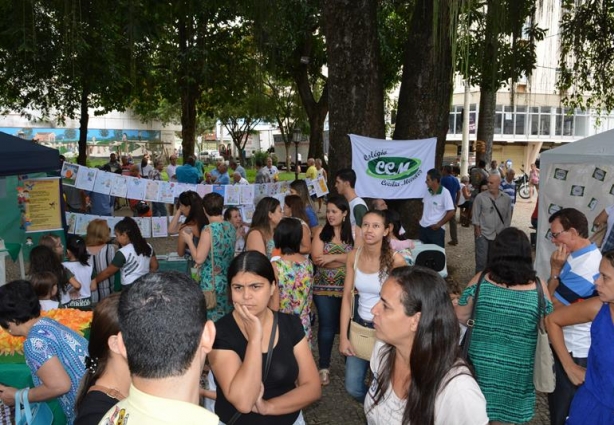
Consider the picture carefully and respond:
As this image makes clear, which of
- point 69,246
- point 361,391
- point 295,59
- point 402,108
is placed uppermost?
point 295,59

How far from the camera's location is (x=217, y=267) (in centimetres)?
484

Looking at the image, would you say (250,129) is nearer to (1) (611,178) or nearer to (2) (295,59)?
(2) (295,59)

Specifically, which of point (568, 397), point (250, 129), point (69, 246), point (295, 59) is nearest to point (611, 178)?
point (568, 397)

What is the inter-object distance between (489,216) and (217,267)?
432 cm

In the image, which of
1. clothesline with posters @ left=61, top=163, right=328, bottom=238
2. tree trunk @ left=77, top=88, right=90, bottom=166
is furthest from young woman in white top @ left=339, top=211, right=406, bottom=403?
tree trunk @ left=77, top=88, right=90, bottom=166

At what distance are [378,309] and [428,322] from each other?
0.23 meters

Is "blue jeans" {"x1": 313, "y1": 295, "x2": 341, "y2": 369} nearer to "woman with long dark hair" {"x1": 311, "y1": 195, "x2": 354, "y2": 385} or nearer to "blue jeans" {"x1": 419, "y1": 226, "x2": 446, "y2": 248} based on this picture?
"woman with long dark hair" {"x1": 311, "y1": 195, "x2": 354, "y2": 385}

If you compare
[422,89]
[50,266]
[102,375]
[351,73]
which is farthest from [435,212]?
[102,375]

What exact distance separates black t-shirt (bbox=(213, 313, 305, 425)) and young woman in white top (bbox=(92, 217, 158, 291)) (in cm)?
306

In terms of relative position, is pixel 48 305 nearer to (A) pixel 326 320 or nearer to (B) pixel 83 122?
(A) pixel 326 320

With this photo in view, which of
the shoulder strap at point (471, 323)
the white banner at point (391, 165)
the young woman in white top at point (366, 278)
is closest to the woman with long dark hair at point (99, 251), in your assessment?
the young woman in white top at point (366, 278)

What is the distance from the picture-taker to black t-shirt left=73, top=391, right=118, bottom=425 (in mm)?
1929

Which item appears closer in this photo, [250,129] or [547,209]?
[547,209]

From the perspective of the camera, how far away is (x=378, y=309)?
2.25 meters
